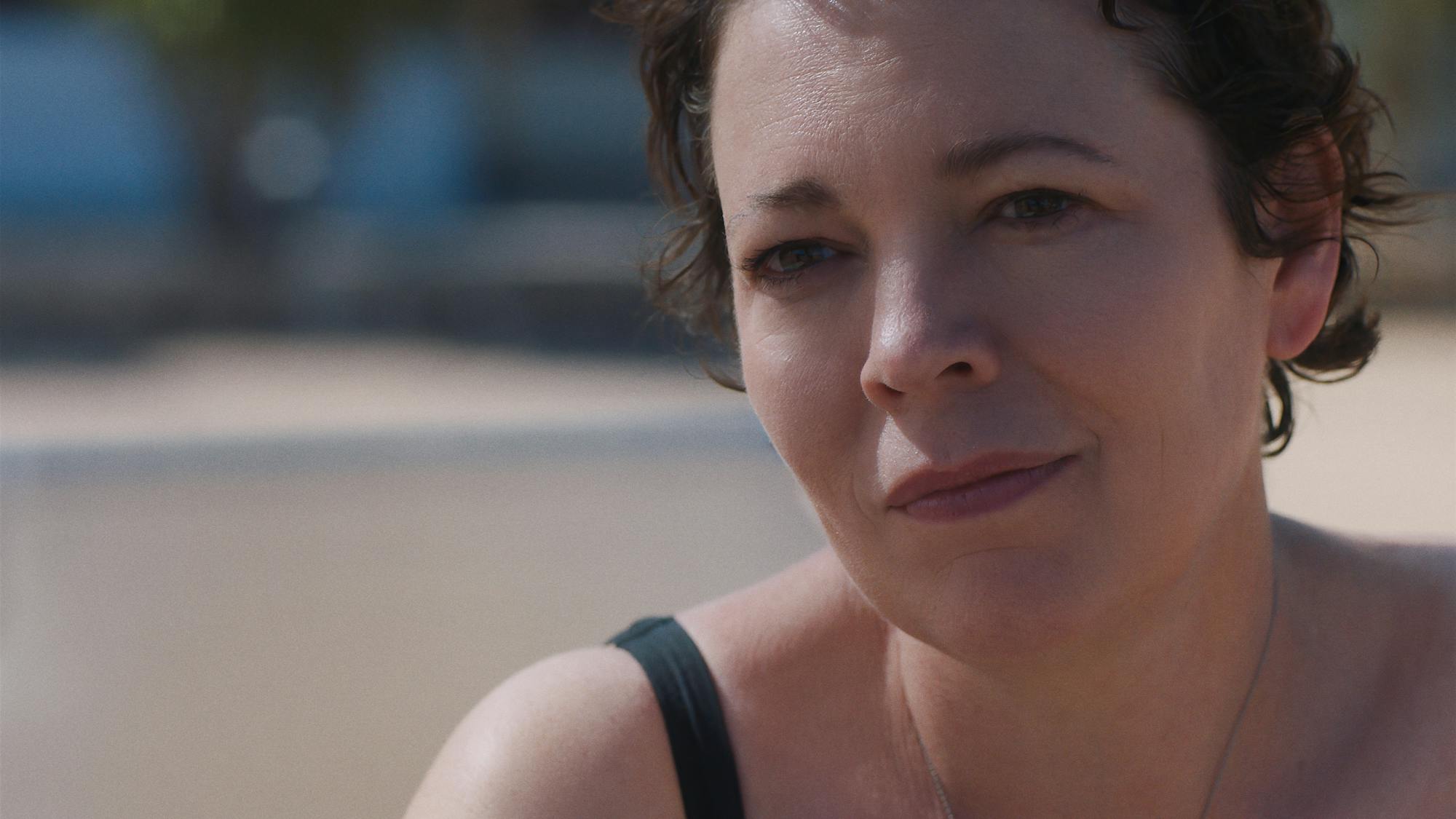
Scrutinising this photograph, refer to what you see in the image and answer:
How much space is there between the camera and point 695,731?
5.50ft

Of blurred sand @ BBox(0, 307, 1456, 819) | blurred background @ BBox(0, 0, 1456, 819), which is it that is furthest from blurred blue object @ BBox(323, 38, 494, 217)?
blurred sand @ BBox(0, 307, 1456, 819)

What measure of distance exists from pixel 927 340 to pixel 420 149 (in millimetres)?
17052

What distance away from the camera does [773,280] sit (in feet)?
4.83

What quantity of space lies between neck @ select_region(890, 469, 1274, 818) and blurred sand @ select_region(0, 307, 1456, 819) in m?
1.81

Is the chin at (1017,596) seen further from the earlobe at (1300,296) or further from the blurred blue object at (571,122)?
the blurred blue object at (571,122)

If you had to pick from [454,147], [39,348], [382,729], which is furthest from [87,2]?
[382,729]

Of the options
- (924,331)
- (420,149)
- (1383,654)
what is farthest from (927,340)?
(420,149)

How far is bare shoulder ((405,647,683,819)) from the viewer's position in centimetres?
156

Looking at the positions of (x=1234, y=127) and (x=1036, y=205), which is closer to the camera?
(x=1036, y=205)

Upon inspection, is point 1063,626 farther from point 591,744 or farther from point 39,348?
point 39,348

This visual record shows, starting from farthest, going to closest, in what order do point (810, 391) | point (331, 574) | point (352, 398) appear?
point (352, 398), point (331, 574), point (810, 391)

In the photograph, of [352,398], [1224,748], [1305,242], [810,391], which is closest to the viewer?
[810,391]

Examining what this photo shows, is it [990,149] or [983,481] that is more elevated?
[990,149]

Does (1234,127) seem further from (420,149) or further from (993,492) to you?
(420,149)
